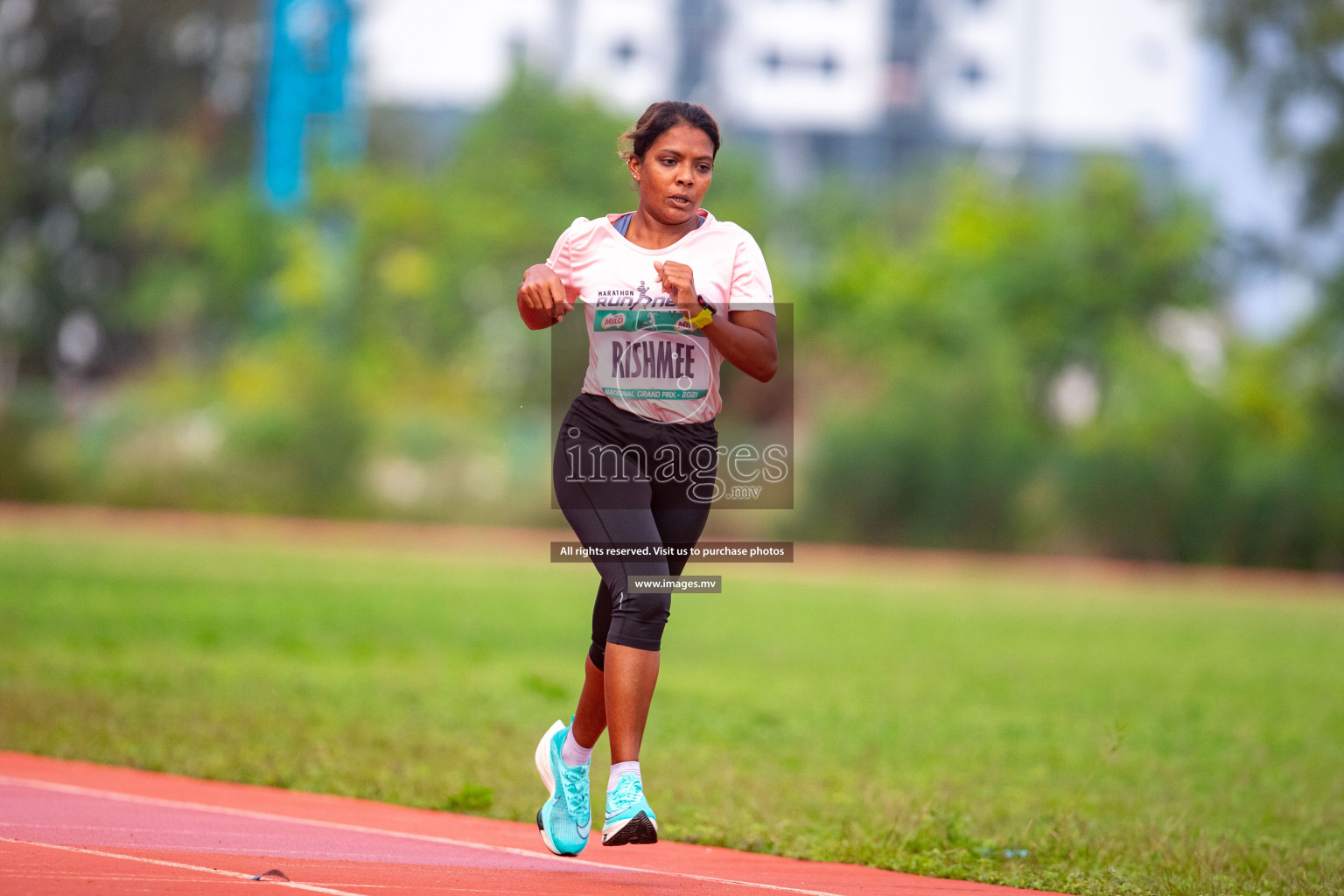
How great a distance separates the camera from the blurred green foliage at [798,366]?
35562 mm

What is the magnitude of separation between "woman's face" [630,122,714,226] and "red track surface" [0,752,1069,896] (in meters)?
2.12

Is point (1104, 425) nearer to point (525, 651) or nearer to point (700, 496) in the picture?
point (525, 651)

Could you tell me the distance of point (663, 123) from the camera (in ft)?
17.2

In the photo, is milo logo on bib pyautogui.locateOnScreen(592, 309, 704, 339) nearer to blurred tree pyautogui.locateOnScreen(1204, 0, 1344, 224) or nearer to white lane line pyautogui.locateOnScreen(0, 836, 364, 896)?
white lane line pyautogui.locateOnScreen(0, 836, 364, 896)

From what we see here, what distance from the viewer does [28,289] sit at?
180 feet

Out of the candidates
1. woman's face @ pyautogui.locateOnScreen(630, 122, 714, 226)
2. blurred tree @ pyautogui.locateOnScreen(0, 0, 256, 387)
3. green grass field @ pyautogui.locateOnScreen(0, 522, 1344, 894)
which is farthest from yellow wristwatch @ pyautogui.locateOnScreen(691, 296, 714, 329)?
blurred tree @ pyautogui.locateOnScreen(0, 0, 256, 387)

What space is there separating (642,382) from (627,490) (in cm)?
35

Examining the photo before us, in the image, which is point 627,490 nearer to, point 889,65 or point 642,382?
point 642,382

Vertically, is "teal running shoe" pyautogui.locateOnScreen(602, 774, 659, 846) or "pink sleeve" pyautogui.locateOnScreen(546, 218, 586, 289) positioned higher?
"pink sleeve" pyautogui.locateOnScreen(546, 218, 586, 289)

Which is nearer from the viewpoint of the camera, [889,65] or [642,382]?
[642,382]

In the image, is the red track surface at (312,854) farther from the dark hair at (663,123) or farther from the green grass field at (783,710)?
the dark hair at (663,123)

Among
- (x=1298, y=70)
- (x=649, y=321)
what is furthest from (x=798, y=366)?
(x=649, y=321)

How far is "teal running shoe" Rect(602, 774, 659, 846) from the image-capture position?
4930 millimetres

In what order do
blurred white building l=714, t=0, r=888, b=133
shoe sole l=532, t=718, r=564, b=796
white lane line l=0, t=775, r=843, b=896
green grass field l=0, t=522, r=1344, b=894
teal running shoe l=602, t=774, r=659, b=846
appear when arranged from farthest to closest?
blurred white building l=714, t=0, r=888, b=133, green grass field l=0, t=522, r=1344, b=894, white lane line l=0, t=775, r=843, b=896, shoe sole l=532, t=718, r=564, b=796, teal running shoe l=602, t=774, r=659, b=846
